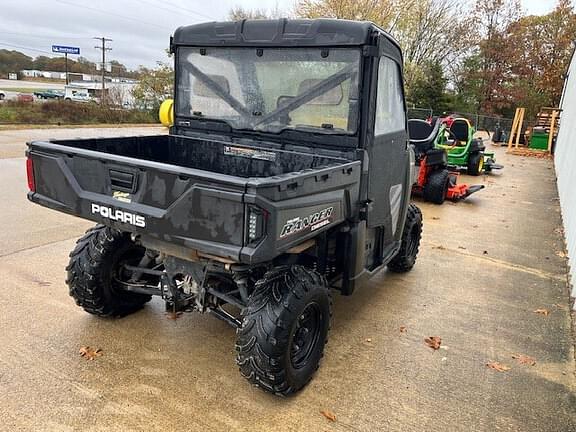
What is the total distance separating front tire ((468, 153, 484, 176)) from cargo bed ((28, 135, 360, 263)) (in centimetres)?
1032

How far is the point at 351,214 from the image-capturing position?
3.12 metres

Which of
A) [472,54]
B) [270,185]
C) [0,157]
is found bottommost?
[0,157]

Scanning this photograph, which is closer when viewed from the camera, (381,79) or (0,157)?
(381,79)

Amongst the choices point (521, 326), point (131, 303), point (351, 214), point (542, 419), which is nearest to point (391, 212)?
point (351, 214)

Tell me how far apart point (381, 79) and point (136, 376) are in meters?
2.60

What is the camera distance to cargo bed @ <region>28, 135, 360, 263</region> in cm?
222

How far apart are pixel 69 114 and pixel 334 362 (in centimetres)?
2216

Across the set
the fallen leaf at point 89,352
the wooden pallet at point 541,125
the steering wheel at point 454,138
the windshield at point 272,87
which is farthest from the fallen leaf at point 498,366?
the wooden pallet at point 541,125

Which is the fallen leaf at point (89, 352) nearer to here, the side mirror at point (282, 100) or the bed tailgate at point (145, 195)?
the bed tailgate at point (145, 195)

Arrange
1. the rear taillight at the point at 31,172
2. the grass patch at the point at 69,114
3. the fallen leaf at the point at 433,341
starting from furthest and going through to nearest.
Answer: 1. the grass patch at the point at 69,114
2. the fallen leaf at the point at 433,341
3. the rear taillight at the point at 31,172

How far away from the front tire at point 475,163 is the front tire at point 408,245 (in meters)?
8.29

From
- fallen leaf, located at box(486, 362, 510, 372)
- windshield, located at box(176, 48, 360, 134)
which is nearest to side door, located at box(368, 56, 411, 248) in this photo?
windshield, located at box(176, 48, 360, 134)

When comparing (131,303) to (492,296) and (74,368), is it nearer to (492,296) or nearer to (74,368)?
(74,368)

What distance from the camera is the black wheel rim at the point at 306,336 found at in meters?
2.87
